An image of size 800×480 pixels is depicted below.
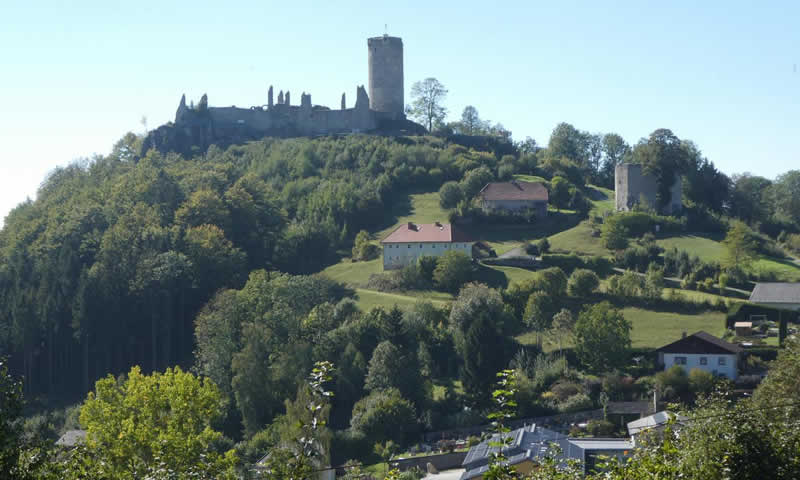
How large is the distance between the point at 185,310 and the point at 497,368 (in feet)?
76.6

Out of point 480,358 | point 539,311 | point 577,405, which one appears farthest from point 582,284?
point 577,405

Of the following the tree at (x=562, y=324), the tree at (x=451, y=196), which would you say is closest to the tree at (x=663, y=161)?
the tree at (x=451, y=196)

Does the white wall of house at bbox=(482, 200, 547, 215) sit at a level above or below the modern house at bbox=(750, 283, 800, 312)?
above

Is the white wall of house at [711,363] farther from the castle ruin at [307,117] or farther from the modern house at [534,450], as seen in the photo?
the castle ruin at [307,117]

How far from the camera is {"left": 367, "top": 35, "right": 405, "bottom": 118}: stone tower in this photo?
286ft

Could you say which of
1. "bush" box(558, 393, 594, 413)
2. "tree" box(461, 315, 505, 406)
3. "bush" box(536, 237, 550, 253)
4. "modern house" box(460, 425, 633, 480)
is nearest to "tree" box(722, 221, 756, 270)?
"bush" box(536, 237, 550, 253)

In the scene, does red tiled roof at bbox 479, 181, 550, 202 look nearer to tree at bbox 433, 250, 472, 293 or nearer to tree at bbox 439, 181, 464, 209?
tree at bbox 439, 181, 464, 209

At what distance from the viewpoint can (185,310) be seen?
5675cm

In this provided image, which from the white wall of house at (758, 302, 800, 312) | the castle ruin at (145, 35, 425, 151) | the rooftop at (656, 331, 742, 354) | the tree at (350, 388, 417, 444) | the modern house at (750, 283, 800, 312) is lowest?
the tree at (350, 388, 417, 444)

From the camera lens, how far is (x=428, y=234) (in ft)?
188

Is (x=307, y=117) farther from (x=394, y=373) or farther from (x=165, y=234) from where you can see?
(x=394, y=373)

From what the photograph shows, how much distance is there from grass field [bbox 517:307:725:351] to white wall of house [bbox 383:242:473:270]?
11.5 m

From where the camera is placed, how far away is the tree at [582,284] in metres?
47.9

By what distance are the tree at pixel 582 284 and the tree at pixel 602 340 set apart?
607 centimetres
